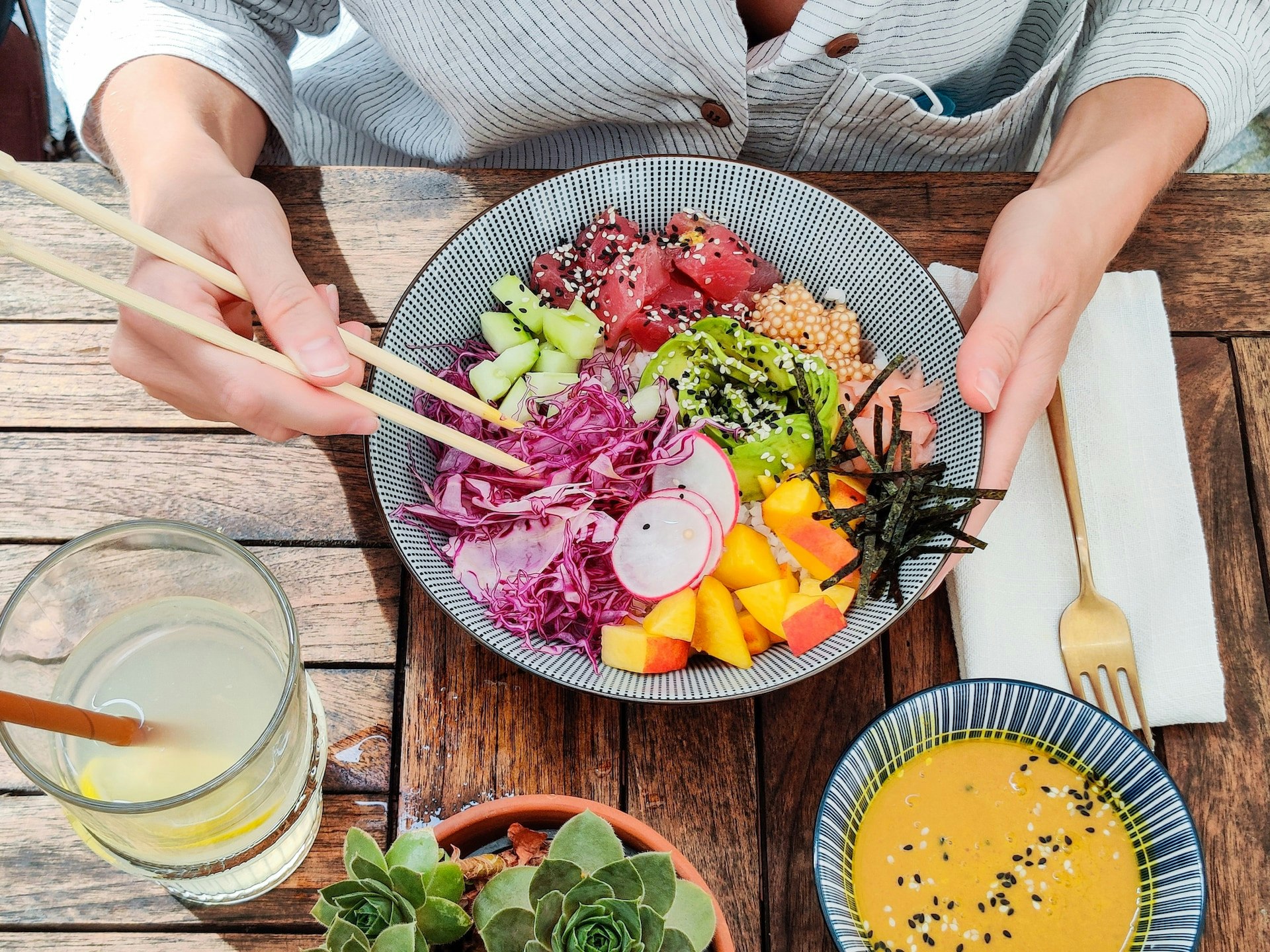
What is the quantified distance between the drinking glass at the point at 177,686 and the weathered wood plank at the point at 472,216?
54 cm

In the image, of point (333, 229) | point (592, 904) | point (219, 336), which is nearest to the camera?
point (592, 904)

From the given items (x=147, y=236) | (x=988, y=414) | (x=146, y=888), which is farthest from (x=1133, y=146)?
(x=146, y=888)

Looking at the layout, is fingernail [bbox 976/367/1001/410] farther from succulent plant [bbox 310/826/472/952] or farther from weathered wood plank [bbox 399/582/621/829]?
succulent plant [bbox 310/826/472/952]

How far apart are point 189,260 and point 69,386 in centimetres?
53

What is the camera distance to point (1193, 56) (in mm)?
1408

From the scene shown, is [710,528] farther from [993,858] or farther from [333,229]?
[333,229]

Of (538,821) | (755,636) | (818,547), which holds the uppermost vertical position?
(818,547)

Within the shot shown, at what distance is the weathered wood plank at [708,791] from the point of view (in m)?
1.13

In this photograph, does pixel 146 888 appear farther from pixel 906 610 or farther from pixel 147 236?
pixel 906 610

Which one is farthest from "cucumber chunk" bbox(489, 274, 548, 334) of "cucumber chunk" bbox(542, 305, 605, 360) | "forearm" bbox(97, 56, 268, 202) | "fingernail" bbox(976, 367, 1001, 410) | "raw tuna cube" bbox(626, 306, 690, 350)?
"fingernail" bbox(976, 367, 1001, 410)

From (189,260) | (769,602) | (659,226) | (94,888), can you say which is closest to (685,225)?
(659,226)

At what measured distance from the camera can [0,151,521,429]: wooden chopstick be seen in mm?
764

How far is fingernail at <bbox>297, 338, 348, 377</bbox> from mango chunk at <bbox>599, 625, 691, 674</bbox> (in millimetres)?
453

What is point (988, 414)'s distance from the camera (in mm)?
1203
